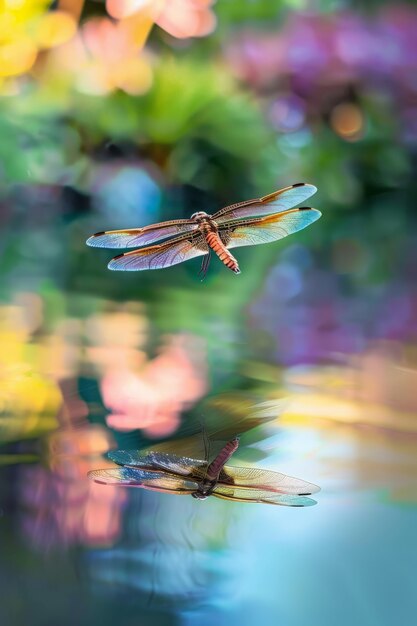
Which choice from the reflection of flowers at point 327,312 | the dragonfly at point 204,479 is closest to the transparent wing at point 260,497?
the dragonfly at point 204,479

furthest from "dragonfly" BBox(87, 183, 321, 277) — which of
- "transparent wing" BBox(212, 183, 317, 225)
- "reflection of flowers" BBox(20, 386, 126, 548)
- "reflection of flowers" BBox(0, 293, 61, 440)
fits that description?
"reflection of flowers" BBox(20, 386, 126, 548)

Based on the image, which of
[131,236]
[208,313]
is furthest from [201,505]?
[208,313]

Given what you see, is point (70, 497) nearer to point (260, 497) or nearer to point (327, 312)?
point (260, 497)

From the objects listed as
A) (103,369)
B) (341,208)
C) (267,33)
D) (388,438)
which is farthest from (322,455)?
(267,33)

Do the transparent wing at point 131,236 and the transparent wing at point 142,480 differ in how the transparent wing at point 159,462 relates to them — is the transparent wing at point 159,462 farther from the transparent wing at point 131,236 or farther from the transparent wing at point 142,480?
the transparent wing at point 131,236

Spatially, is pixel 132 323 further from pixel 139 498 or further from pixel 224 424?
pixel 139 498

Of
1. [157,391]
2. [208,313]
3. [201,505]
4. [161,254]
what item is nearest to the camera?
[201,505]
